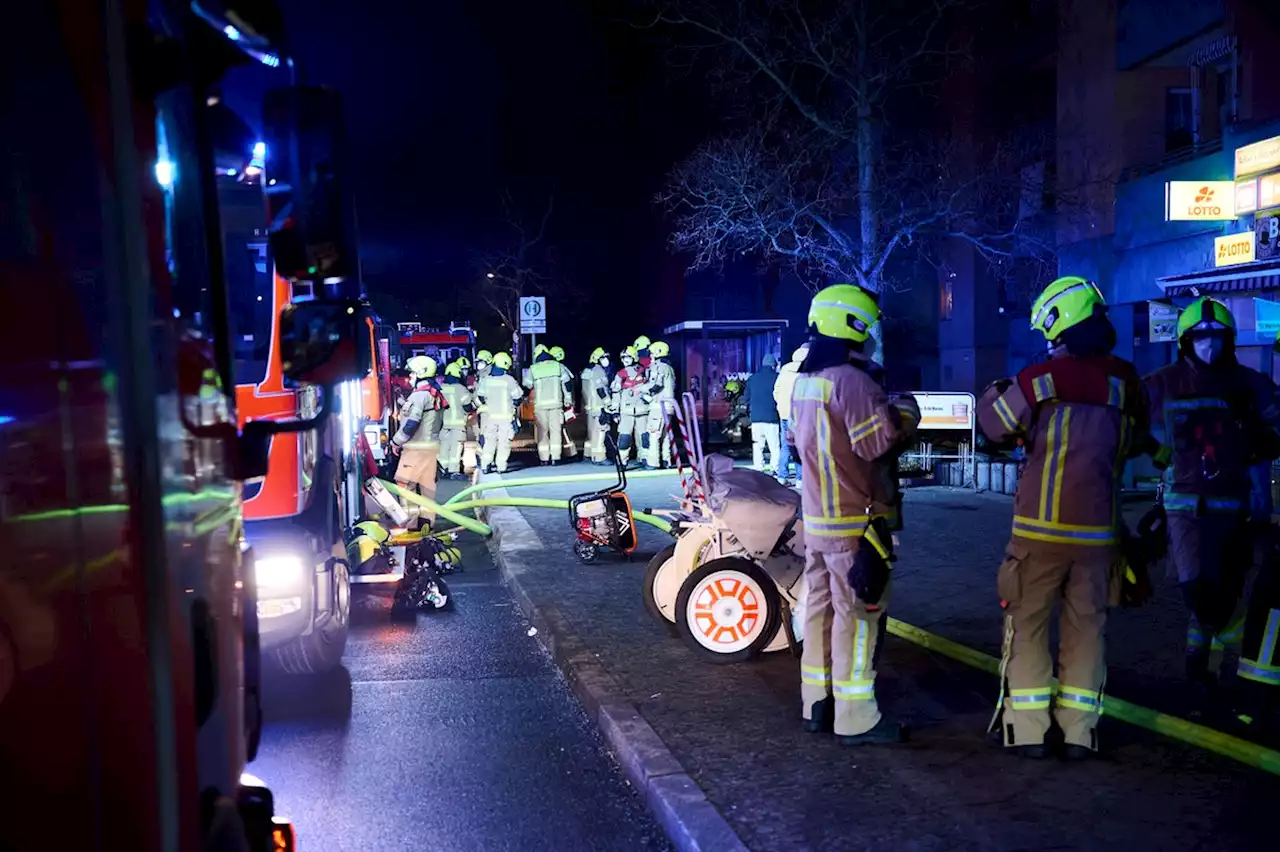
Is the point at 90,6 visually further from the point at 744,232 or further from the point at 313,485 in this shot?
the point at 744,232

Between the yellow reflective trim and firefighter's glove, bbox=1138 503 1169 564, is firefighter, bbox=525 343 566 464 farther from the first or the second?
the yellow reflective trim

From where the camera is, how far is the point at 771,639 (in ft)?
21.2

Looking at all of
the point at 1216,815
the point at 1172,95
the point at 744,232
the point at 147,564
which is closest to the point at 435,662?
the point at 1216,815

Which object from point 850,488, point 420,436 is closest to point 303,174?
point 850,488

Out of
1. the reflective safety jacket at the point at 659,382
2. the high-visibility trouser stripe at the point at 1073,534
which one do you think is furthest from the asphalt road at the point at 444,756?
the reflective safety jacket at the point at 659,382

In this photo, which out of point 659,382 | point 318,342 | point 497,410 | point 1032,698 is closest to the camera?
point 318,342

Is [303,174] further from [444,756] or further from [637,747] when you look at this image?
[444,756]

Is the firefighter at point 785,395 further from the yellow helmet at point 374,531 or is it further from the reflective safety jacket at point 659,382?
the yellow helmet at point 374,531

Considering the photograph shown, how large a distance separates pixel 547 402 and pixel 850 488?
1477 centimetres

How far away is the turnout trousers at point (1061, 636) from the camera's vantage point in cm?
463

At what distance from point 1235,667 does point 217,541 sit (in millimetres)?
5718

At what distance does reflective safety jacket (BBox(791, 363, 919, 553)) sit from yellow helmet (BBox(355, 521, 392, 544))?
444cm

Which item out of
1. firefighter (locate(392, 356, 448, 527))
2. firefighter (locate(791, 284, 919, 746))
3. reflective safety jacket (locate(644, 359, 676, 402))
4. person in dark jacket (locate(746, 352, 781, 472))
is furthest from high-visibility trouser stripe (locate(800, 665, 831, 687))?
reflective safety jacket (locate(644, 359, 676, 402))

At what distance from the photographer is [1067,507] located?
462cm
